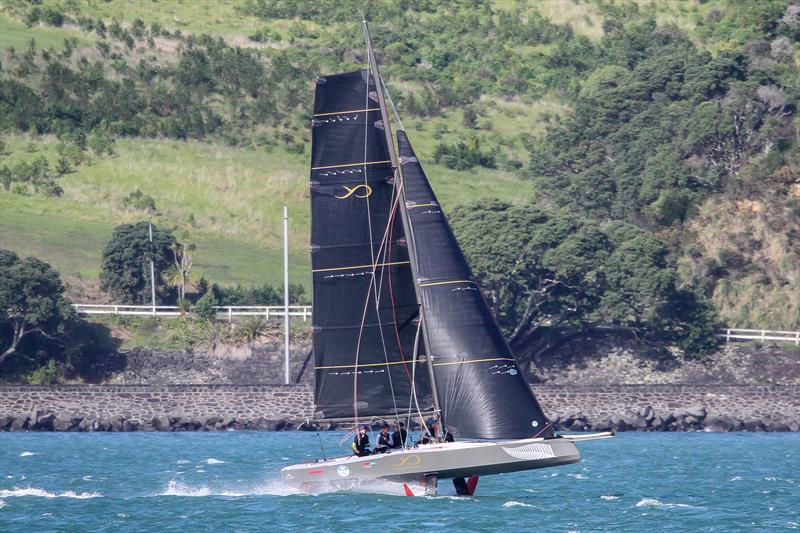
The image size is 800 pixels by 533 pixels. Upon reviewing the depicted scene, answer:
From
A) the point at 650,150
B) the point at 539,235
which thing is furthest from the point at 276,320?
the point at 650,150

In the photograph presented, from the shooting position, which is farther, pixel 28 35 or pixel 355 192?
pixel 28 35

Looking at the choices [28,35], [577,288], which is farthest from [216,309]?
[28,35]

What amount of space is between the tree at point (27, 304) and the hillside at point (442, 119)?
8943mm

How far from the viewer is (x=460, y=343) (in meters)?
31.4

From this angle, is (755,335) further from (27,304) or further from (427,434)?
(427,434)

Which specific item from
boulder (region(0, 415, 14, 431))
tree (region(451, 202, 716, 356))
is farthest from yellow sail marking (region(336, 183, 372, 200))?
tree (region(451, 202, 716, 356))

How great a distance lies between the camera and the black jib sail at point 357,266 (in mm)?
31703

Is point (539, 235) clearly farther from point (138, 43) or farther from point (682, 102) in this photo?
point (138, 43)

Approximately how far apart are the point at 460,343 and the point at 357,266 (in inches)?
95.7

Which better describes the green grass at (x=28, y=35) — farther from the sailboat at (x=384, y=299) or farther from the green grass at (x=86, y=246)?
the sailboat at (x=384, y=299)

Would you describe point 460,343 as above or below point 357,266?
below

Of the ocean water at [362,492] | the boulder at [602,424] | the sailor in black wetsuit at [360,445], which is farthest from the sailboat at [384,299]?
the boulder at [602,424]

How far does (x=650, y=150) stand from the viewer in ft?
284

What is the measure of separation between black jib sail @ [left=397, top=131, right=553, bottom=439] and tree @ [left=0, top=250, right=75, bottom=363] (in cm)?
3485
